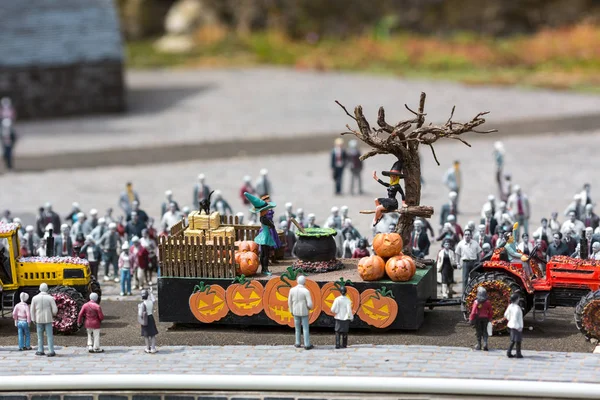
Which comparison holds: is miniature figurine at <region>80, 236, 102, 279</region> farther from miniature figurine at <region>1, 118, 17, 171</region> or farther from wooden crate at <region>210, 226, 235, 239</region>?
miniature figurine at <region>1, 118, 17, 171</region>

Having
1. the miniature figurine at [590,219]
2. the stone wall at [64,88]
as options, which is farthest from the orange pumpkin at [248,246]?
the stone wall at [64,88]

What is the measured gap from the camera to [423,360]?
59.7 feet

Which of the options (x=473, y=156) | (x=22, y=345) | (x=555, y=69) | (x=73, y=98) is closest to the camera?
(x=22, y=345)

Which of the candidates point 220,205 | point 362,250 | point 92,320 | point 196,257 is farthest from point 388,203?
point 220,205

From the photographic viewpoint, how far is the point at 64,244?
79.7 feet

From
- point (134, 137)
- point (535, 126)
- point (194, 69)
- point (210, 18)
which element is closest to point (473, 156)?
point (535, 126)

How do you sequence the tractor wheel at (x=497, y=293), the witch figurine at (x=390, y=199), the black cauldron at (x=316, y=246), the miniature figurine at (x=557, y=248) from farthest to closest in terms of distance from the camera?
the miniature figurine at (x=557, y=248) → the black cauldron at (x=316, y=246) → the witch figurine at (x=390, y=199) → the tractor wheel at (x=497, y=293)

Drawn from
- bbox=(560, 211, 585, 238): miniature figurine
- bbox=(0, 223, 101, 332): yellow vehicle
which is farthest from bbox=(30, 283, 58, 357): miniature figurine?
bbox=(560, 211, 585, 238): miniature figurine

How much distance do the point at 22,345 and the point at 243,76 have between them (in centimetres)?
3639

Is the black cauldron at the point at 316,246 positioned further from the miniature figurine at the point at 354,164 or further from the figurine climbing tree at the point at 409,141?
the miniature figurine at the point at 354,164

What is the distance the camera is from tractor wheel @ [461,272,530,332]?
19.5 meters

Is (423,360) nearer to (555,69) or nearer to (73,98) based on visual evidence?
(73,98)

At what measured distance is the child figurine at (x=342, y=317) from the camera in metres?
19.0

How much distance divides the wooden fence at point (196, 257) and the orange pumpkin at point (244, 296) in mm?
244
